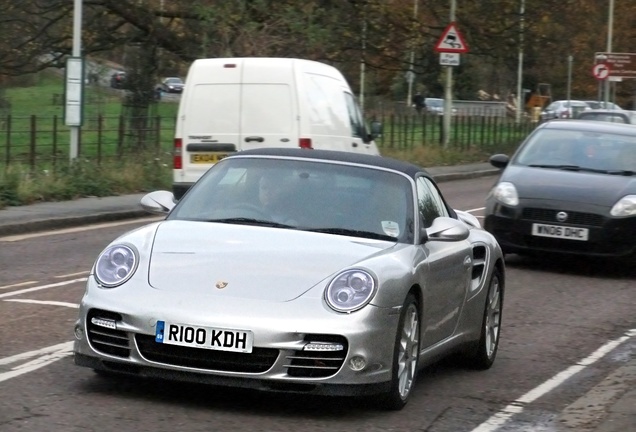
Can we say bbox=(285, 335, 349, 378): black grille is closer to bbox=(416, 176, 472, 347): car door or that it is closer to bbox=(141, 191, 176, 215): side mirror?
bbox=(416, 176, 472, 347): car door

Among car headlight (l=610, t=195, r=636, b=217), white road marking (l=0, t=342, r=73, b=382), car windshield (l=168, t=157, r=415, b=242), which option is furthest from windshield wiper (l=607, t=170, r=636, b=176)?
white road marking (l=0, t=342, r=73, b=382)

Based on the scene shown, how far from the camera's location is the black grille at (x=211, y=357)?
6.53m

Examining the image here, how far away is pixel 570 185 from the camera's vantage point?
14469 mm

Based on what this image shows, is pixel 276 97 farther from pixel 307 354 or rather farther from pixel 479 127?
pixel 479 127

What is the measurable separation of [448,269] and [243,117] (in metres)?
9.87

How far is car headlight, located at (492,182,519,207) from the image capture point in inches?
572

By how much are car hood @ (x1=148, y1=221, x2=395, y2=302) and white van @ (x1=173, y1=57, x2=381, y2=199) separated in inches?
389

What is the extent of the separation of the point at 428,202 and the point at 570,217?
641 cm

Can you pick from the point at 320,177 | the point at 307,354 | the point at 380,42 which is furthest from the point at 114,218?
the point at 380,42

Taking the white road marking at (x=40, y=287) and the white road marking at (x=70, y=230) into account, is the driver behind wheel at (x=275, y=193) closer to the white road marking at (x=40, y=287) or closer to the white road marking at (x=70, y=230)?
the white road marking at (x=40, y=287)

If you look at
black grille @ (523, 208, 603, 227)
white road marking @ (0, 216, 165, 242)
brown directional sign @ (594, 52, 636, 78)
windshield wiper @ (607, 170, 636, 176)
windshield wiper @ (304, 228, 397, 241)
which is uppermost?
brown directional sign @ (594, 52, 636, 78)

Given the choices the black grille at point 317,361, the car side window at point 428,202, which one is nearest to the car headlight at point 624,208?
the car side window at point 428,202

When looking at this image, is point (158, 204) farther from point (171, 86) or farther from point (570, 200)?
point (171, 86)

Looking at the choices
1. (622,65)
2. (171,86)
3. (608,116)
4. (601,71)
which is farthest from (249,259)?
(171,86)
